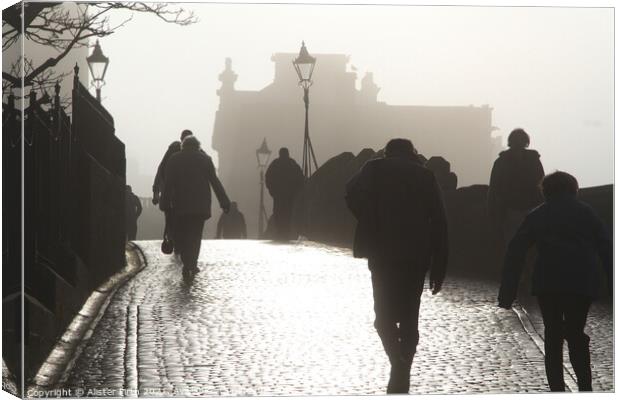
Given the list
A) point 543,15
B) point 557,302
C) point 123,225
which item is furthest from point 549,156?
point 123,225

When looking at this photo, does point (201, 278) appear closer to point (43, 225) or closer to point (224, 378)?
point (43, 225)

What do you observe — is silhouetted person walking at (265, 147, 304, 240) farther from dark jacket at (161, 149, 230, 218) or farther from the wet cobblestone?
the wet cobblestone

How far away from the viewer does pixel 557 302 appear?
818cm

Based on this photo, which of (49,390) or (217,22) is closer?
(49,390)

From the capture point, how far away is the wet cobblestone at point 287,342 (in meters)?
8.63

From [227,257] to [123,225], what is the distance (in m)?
2.12

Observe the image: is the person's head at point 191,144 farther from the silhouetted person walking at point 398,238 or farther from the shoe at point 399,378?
the shoe at point 399,378

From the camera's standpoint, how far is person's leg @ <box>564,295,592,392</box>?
26.7 feet

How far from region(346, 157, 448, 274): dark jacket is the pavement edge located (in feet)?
7.09

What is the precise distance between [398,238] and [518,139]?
3117 millimetres

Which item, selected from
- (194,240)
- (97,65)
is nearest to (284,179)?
(194,240)

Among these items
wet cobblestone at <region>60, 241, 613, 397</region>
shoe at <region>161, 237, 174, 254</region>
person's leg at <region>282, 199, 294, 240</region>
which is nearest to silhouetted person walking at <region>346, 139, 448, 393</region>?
wet cobblestone at <region>60, 241, 613, 397</region>

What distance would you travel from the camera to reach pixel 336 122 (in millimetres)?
11484

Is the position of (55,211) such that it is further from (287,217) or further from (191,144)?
(287,217)
